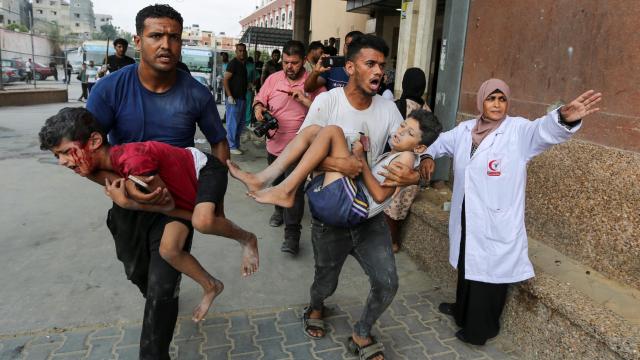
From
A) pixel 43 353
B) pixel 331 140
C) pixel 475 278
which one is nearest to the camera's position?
pixel 331 140

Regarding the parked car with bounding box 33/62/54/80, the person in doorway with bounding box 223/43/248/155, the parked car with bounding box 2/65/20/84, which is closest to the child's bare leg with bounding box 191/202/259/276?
the person in doorway with bounding box 223/43/248/155

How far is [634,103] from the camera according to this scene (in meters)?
3.08

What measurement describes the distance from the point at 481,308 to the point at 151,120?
90.1 inches

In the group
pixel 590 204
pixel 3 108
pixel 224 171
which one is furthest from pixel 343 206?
pixel 3 108

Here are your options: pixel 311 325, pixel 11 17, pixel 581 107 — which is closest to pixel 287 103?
pixel 311 325

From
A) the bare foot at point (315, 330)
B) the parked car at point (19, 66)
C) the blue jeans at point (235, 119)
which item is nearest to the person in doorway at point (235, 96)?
the blue jeans at point (235, 119)

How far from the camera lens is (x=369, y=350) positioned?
2805mm

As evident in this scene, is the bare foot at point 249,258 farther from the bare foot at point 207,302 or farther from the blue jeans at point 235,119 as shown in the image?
the blue jeans at point 235,119

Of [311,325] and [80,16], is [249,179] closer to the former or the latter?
[311,325]

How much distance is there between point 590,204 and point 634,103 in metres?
0.71

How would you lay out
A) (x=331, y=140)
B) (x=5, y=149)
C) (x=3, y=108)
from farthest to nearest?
(x=3, y=108) → (x=5, y=149) → (x=331, y=140)

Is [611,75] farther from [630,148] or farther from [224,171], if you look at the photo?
[224,171]

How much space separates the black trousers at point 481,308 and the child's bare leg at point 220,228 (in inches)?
54.0

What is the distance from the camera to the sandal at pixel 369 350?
2.80m
